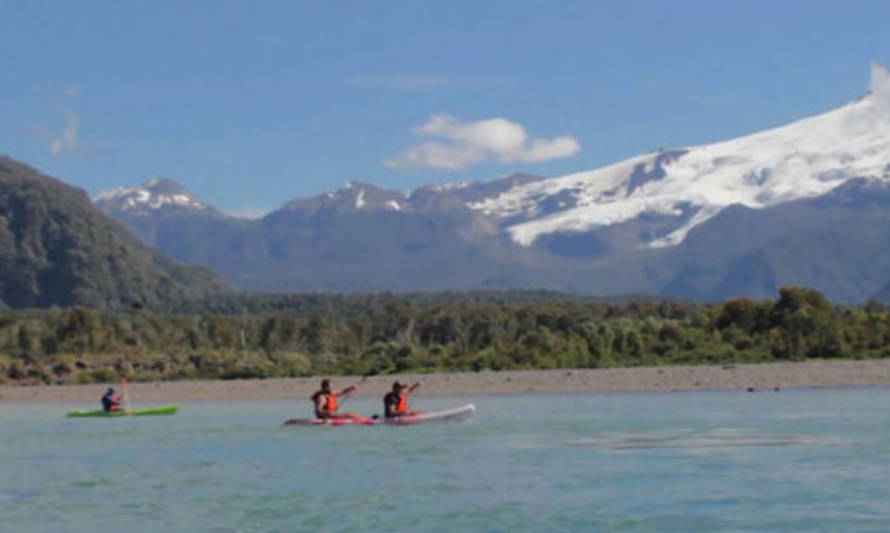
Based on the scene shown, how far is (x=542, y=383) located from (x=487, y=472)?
31357mm

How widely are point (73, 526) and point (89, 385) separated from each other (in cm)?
5140

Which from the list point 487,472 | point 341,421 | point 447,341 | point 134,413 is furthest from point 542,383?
point 487,472

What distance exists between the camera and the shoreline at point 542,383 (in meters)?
61.5

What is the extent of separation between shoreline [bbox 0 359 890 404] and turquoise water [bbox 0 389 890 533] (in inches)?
323

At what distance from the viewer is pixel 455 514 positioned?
1137 inches

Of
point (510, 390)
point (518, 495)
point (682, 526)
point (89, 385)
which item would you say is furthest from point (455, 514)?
point (89, 385)

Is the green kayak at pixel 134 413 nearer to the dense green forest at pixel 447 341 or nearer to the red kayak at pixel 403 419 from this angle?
the red kayak at pixel 403 419

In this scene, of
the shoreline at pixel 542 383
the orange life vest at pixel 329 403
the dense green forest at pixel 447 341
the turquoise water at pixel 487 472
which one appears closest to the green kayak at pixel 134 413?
the turquoise water at pixel 487 472

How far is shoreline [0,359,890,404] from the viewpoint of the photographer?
6153cm

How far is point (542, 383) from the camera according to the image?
65.8 metres

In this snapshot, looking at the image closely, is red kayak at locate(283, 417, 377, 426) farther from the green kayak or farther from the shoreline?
the shoreline

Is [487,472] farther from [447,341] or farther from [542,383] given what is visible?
[447,341]

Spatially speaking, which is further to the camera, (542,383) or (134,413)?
(542,383)

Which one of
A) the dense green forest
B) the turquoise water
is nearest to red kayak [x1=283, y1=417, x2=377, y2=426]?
the turquoise water
